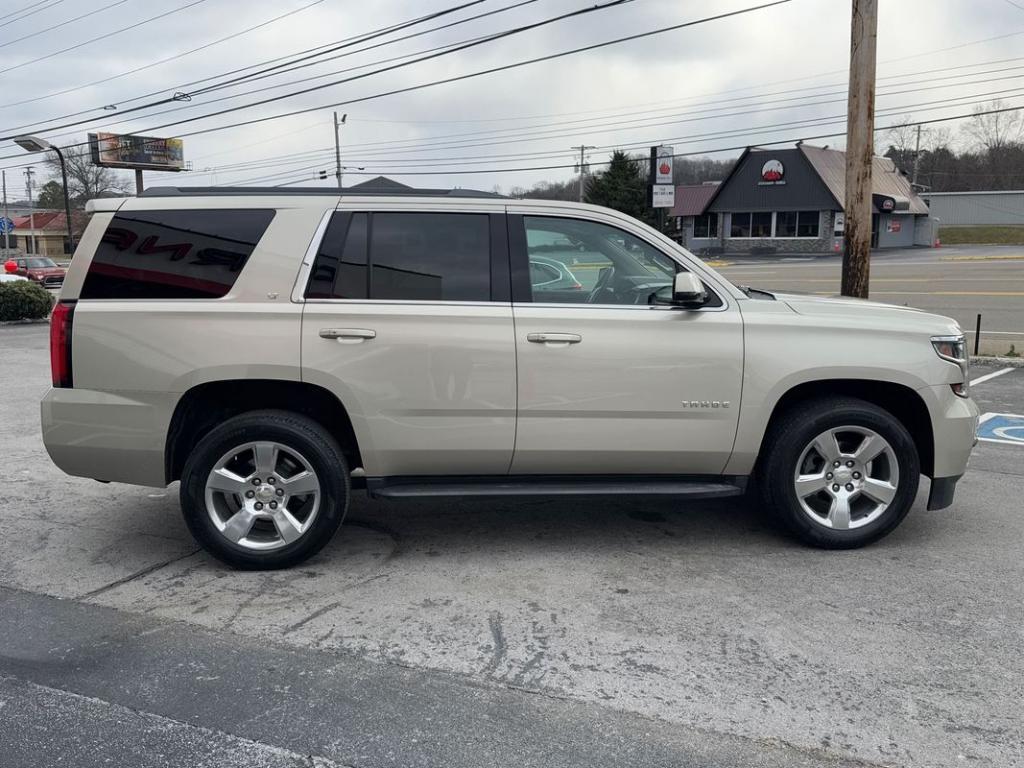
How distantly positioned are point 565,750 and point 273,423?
2.32m

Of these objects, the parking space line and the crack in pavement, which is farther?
the parking space line

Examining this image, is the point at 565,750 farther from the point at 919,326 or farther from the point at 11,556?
the point at 11,556

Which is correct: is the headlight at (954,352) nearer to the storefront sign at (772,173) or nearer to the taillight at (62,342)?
the taillight at (62,342)

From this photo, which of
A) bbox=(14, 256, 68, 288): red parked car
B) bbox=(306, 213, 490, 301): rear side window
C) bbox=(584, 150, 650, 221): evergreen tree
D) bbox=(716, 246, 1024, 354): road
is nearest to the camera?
bbox=(306, 213, 490, 301): rear side window

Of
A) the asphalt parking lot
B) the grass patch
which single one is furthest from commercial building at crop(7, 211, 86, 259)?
the asphalt parking lot

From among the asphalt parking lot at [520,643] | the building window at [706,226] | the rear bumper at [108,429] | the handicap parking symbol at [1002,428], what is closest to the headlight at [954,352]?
the asphalt parking lot at [520,643]

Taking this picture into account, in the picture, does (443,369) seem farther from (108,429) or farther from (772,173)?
(772,173)

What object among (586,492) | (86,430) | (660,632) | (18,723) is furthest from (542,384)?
(18,723)

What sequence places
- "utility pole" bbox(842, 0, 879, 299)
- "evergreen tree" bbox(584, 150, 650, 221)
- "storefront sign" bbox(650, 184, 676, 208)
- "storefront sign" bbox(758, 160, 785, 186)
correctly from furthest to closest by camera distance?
"storefront sign" bbox(758, 160, 785, 186) → "evergreen tree" bbox(584, 150, 650, 221) → "storefront sign" bbox(650, 184, 676, 208) → "utility pole" bbox(842, 0, 879, 299)

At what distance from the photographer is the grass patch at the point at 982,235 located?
62372 millimetres

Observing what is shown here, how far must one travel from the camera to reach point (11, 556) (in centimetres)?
498

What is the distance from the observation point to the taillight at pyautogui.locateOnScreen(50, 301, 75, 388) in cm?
452

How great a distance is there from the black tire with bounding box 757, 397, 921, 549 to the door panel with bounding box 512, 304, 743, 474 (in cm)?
30

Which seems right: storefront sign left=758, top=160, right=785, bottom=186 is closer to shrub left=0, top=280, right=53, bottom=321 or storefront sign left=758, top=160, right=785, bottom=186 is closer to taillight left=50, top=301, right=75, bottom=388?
shrub left=0, top=280, right=53, bottom=321
